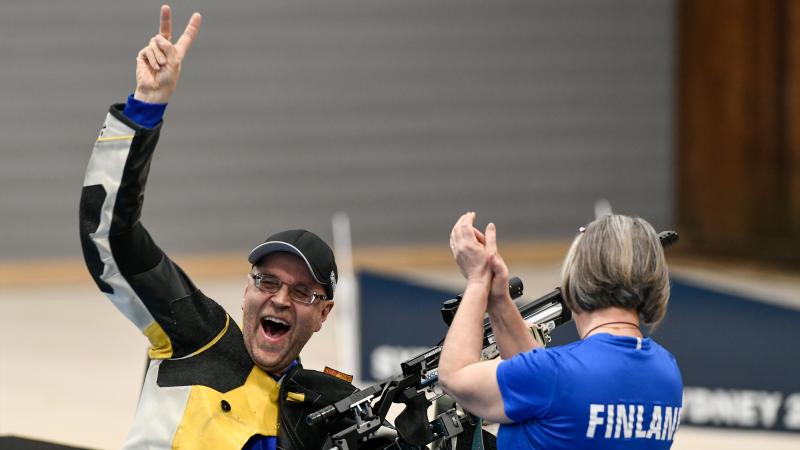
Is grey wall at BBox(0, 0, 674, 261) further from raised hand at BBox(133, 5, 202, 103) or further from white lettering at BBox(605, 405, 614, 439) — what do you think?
white lettering at BBox(605, 405, 614, 439)

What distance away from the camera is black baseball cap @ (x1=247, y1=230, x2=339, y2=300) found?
280 centimetres

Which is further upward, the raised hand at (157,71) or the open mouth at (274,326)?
the raised hand at (157,71)

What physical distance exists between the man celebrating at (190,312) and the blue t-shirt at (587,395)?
69 cm

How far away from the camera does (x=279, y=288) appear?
285cm

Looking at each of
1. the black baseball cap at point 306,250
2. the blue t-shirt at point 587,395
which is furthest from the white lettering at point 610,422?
the black baseball cap at point 306,250

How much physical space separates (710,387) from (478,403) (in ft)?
12.6

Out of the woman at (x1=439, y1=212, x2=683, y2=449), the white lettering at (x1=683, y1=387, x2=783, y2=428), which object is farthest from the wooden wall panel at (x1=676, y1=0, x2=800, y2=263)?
the woman at (x1=439, y1=212, x2=683, y2=449)

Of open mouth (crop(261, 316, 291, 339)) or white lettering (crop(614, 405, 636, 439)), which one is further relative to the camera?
open mouth (crop(261, 316, 291, 339))

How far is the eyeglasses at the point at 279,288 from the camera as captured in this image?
9.36 ft

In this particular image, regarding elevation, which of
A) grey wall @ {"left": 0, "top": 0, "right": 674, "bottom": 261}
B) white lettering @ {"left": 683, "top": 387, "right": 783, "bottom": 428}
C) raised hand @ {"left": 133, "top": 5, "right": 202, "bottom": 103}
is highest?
raised hand @ {"left": 133, "top": 5, "right": 202, "bottom": 103}

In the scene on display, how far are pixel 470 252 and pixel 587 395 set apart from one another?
12.9 inches

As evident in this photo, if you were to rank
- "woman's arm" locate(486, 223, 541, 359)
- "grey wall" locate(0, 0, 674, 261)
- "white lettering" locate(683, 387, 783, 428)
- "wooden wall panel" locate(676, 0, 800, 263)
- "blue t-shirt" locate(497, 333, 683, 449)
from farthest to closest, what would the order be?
"wooden wall panel" locate(676, 0, 800, 263) → "grey wall" locate(0, 0, 674, 261) → "white lettering" locate(683, 387, 783, 428) → "woman's arm" locate(486, 223, 541, 359) → "blue t-shirt" locate(497, 333, 683, 449)

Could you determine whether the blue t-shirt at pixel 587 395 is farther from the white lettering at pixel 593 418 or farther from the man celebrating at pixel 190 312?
the man celebrating at pixel 190 312

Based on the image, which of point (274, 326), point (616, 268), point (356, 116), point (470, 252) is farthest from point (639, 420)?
point (356, 116)
